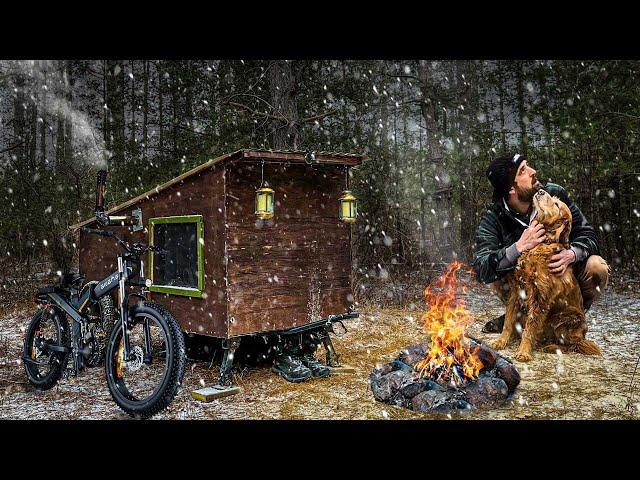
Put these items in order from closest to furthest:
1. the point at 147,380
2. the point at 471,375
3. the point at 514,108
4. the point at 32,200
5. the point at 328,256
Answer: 1. the point at 471,375
2. the point at 147,380
3. the point at 328,256
4. the point at 32,200
5. the point at 514,108

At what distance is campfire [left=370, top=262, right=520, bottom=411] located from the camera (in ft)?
15.5

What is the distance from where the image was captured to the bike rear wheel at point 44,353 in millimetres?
5598

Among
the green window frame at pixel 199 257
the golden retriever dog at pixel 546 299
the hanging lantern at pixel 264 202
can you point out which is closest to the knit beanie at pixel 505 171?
the golden retriever dog at pixel 546 299

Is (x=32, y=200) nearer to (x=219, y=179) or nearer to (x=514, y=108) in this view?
(x=219, y=179)

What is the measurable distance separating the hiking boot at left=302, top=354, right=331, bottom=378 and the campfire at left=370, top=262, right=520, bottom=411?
851 mm

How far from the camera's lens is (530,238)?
18.9ft

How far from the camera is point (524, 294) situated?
20.7ft

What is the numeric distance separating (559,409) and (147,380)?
14.2ft

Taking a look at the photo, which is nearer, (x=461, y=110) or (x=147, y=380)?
(x=147, y=380)

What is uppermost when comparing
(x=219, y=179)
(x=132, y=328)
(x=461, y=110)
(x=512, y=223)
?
(x=461, y=110)

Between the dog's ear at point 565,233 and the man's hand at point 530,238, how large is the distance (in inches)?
13.3

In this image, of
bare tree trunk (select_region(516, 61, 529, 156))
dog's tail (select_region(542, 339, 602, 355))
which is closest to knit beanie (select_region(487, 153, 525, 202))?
dog's tail (select_region(542, 339, 602, 355))

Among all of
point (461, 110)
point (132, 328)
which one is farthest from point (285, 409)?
point (461, 110)

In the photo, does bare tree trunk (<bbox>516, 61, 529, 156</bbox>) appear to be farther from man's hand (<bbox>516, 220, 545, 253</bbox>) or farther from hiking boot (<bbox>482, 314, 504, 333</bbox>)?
man's hand (<bbox>516, 220, 545, 253</bbox>)
